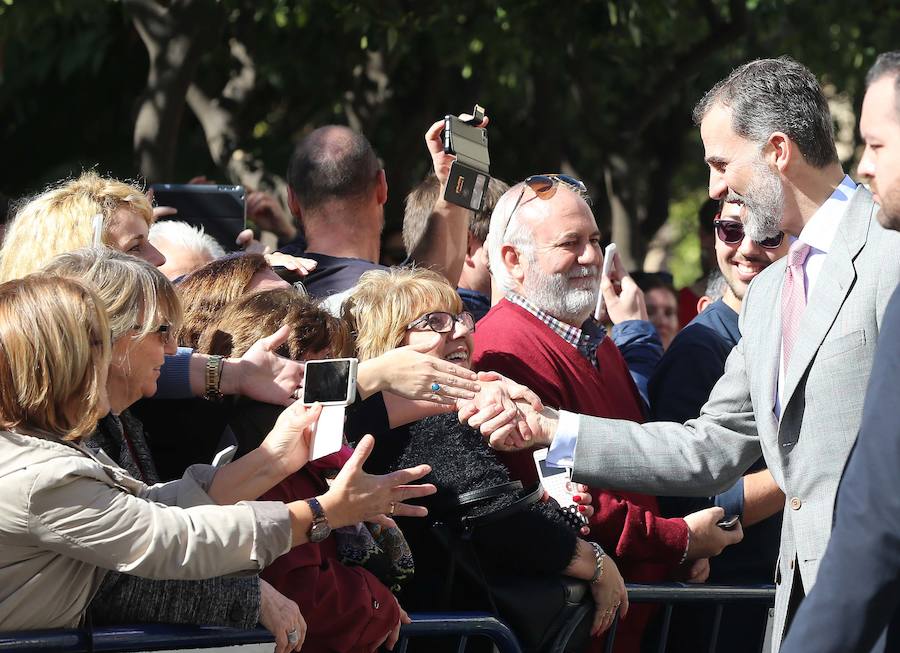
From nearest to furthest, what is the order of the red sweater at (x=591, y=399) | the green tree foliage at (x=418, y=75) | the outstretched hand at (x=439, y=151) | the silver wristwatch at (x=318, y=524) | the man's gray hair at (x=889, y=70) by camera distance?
1. the man's gray hair at (x=889, y=70)
2. the silver wristwatch at (x=318, y=524)
3. the red sweater at (x=591, y=399)
4. the outstretched hand at (x=439, y=151)
5. the green tree foliage at (x=418, y=75)

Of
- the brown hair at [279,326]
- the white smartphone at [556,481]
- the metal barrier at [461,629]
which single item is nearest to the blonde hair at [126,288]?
the brown hair at [279,326]

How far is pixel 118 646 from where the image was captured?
3.10 metres

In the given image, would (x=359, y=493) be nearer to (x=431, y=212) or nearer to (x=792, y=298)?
(x=792, y=298)

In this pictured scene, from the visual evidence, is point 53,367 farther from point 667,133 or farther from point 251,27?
point 667,133

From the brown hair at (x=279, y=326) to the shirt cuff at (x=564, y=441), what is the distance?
655 mm

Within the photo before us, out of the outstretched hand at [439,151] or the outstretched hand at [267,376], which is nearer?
the outstretched hand at [267,376]

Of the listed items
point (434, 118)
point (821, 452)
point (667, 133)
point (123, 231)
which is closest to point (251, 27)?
point (434, 118)

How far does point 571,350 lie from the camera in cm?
460

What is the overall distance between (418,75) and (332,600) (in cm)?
1020

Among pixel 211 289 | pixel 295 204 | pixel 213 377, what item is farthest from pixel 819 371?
pixel 295 204

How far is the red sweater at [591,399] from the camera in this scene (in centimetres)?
431

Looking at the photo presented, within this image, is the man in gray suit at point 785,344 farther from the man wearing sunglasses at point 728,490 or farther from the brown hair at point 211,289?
the brown hair at point 211,289

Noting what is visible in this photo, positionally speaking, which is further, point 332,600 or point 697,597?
point 697,597

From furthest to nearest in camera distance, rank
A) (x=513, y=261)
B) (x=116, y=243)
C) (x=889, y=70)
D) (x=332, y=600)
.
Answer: (x=513, y=261) < (x=116, y=243) < (x=332, y=600) < (x=889, y=70)
